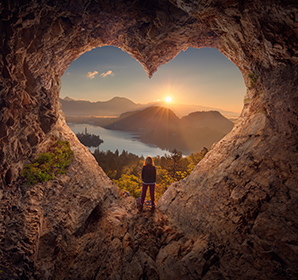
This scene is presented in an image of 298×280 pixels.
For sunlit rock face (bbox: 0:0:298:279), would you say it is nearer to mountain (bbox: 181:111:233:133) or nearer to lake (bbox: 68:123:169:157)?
lake (bbox: 68:123:169:157)

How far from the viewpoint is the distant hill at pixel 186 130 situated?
125 m

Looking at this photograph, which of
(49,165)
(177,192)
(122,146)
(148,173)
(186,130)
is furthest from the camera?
(186,130)

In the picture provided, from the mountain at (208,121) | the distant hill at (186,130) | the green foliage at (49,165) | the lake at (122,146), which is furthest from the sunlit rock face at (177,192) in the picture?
the mountain at (208,121)

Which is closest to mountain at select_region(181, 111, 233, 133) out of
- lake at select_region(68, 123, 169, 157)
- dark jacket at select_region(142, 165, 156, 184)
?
lake at select_region(68, 123, 169, 157)

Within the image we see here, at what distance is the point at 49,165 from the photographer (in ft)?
22.8

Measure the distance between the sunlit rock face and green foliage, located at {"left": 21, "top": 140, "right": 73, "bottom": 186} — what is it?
33 cm

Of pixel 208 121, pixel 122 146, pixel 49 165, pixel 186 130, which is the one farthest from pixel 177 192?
pixel 208 121

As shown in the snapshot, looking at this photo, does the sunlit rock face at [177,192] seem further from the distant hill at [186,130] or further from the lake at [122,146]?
the distant hill at [186,130]

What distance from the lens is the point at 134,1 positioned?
695 cm

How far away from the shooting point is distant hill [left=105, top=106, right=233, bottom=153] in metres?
125

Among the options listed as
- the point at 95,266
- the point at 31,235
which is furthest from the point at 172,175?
the point at 31,235

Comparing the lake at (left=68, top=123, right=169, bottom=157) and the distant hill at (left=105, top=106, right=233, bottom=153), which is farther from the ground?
the distant hill at (left=105, top=106, right=233, bottom=153)

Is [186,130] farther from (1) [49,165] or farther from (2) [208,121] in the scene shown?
(1) [49,165]

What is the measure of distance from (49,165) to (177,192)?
6.84 m
